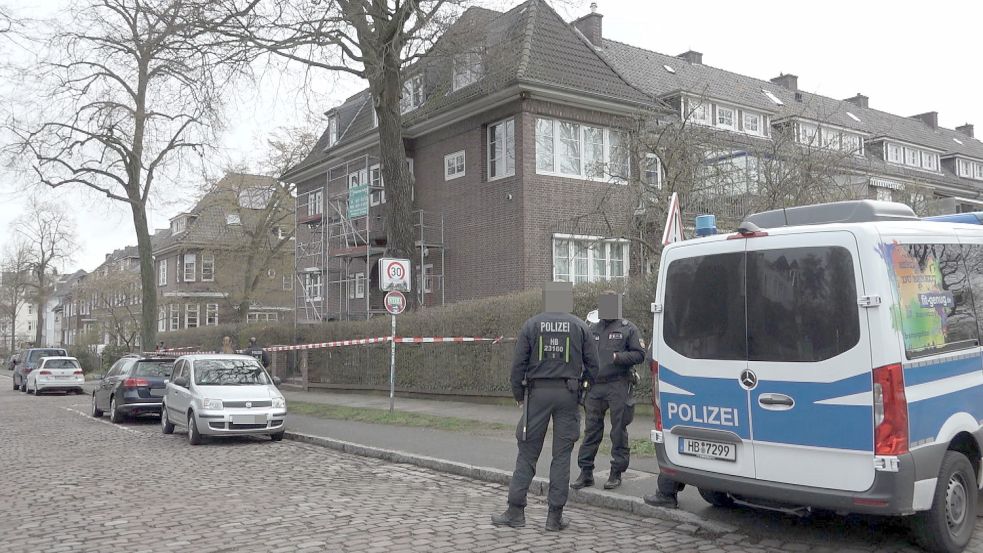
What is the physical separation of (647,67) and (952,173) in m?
23.9

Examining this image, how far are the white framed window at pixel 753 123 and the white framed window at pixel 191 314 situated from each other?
128 ft

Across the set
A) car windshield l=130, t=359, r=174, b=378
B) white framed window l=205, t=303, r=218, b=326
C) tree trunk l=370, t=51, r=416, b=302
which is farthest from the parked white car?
white framed window l=205, t=303, r=218, b=326

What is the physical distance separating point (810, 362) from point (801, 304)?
41 centimetres

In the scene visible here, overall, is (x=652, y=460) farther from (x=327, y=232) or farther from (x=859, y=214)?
(x=327, y=232)

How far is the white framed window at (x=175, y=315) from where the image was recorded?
5293 centimetres

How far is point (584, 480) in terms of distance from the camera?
8.18 meters

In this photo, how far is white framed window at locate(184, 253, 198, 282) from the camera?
57344 mm

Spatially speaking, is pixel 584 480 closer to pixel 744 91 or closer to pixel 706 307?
pixel 706 307

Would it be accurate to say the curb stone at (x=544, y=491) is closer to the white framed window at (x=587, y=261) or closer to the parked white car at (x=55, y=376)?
the white framed window at (x=587, y=261)

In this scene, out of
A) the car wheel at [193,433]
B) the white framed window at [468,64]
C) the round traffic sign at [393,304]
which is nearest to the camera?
the car wheel at [193,433]

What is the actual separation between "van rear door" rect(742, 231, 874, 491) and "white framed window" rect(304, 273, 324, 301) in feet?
98.4

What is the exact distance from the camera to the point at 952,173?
45.1 meters

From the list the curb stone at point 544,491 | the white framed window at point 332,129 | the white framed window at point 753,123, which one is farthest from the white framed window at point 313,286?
the curb stone at point 544,491

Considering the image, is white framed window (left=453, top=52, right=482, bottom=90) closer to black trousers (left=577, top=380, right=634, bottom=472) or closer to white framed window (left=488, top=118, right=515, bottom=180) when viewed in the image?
white framed window (left=488, top=118, right=515, bottom=180)
